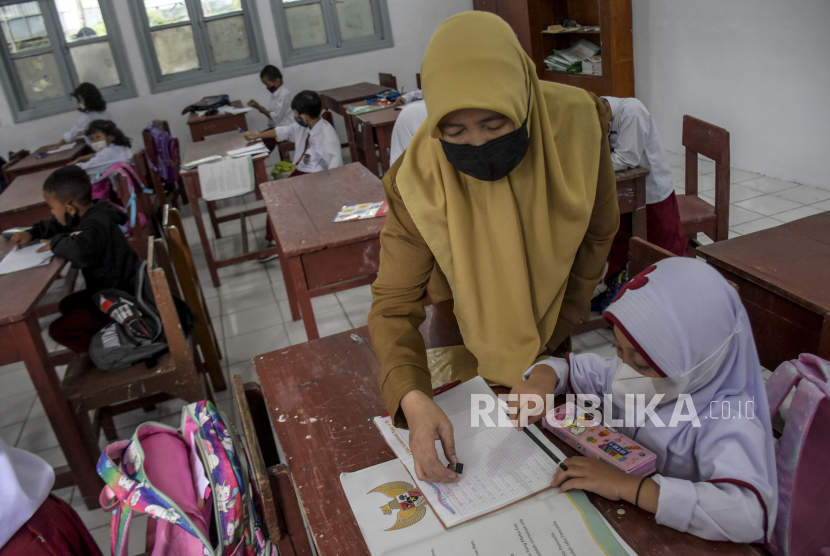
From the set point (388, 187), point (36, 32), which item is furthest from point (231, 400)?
point (36, 32)

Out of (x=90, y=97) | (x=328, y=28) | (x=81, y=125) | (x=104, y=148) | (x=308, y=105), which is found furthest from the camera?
(x=328, y=28)

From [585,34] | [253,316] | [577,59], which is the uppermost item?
[585,34]

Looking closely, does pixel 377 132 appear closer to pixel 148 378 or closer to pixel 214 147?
pixel 214 147

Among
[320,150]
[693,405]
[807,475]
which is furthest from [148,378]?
[320,150]

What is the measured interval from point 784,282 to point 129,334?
77.0 inches

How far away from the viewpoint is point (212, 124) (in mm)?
5668

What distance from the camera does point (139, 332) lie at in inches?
82.0

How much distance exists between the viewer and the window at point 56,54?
19.6 ft

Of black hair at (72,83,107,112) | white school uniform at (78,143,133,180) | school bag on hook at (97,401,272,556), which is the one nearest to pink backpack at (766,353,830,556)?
school bag on hook at (97,401,272,556)

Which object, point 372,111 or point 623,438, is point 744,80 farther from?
point 623,438

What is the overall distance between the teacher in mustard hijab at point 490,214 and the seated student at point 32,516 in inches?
30.3

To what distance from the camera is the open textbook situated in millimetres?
845

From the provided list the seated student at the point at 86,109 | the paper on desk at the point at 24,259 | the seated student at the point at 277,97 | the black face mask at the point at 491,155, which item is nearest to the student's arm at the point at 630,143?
the black face mask at the point at 491,155

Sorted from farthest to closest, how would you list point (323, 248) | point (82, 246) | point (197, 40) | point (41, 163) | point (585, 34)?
point (197, 40) → point (585, 34) → point (41, 163) → point (82, 246) → point (323, 248)
